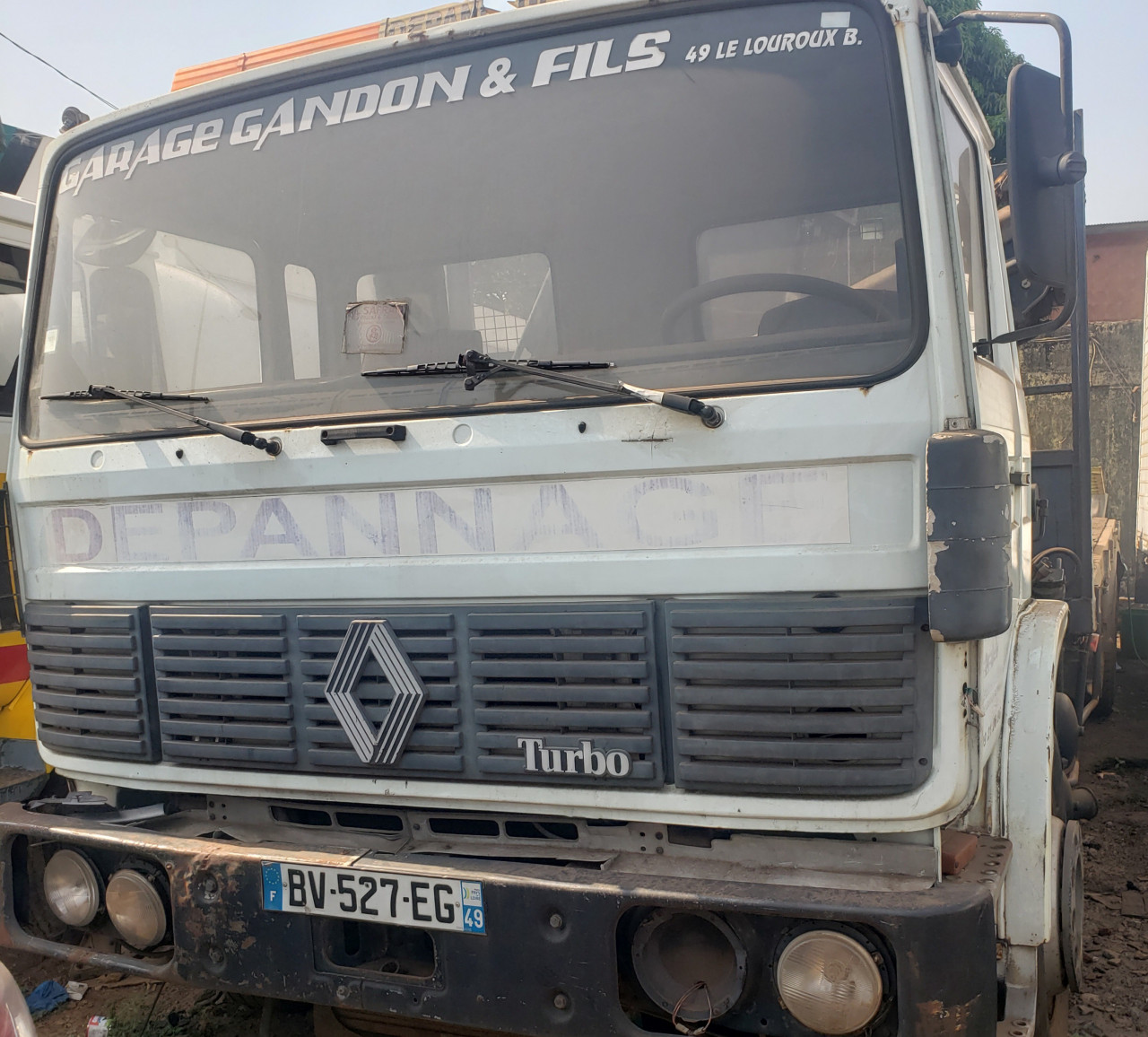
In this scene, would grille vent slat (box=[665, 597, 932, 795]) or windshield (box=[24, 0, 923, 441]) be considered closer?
grille vent slat (box=[665, 597, 932, 795])

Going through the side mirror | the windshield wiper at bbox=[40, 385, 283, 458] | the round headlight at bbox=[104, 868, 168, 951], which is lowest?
the round headlight at bbox=[104, 868, 168, 951]

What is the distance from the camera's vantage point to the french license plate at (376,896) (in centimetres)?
222

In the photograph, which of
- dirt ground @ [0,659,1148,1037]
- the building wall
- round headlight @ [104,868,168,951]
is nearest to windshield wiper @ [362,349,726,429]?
round headlight @ [104,868,168,951]

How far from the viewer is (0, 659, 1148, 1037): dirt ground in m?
3.28

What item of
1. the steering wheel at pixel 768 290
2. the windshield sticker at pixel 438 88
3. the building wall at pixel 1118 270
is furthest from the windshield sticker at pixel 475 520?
the building wall at pixel 1118 270

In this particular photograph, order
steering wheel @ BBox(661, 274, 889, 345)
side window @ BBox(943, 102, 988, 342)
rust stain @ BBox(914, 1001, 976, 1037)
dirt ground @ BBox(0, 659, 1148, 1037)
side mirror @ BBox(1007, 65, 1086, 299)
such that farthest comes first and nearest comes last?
dirt ground @ BBox(0, 659, 1148, 1037)
side window @ BBox(943, 102, 988, 342)
side mirror @ BBox(1007, 65, 1086, 299)
steering wheel @ BBox(661, 274, 889, 345)
rust stain @ BBox(914, 1001, 976, 1037)

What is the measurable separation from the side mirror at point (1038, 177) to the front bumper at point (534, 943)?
1355mm

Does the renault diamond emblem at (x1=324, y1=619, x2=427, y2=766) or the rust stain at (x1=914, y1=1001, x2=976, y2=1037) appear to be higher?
the renault diamond emblem at (x1=324, y1=619, x2=427, y2=766)

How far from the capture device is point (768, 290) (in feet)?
7.32

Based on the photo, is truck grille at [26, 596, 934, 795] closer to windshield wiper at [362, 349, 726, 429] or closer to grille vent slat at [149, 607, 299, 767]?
grille vent slat at [149, 607, 299, 767]

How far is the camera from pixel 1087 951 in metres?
3.65

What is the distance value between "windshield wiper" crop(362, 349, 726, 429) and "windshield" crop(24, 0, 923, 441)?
3 centimetres

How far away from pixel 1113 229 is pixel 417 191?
55.9 ft

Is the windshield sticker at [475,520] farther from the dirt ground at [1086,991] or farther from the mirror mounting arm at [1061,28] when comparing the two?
the dirt ground at [1086,991]
